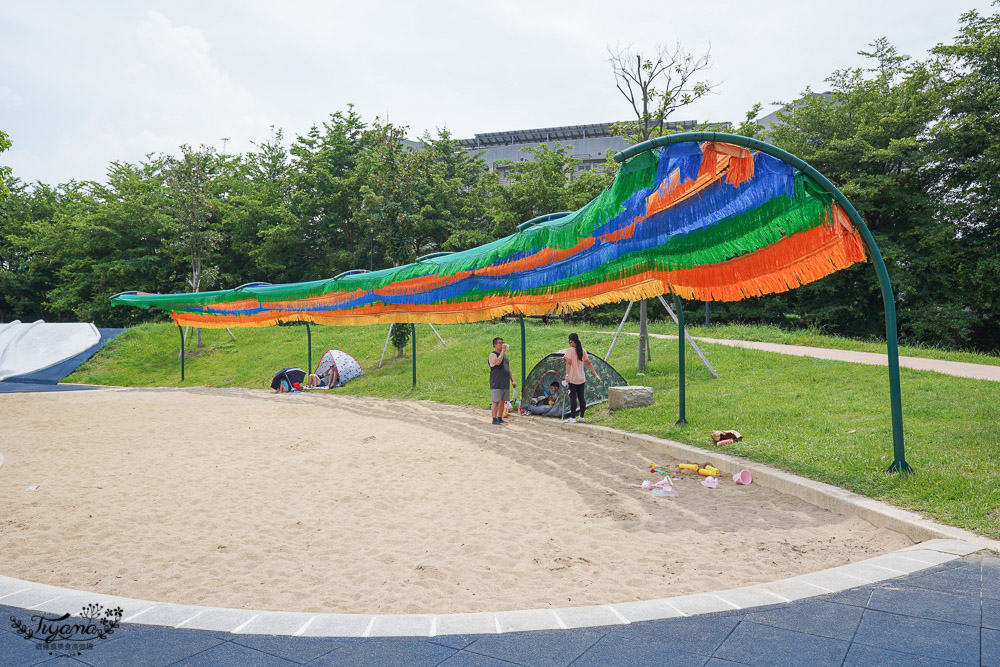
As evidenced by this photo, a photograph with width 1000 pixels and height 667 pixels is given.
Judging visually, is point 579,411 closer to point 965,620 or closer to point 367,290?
point 367,290

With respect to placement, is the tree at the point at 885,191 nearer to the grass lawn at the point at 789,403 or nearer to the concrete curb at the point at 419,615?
the grass lawn at the point at 789,403

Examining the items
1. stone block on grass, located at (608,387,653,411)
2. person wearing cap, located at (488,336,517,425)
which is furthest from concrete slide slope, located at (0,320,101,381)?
stone block on grass, located at (608,387,653,411)

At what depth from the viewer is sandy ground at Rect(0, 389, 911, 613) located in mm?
4430

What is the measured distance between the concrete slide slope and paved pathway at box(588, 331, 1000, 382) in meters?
27.0

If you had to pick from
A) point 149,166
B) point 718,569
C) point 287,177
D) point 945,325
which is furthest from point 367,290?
Result: point 149,166

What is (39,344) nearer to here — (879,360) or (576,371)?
(576,371)

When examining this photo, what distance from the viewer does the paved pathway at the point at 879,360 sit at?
1245 cm

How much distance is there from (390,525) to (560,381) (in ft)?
24.1

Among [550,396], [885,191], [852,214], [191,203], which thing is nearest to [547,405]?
[550,396]

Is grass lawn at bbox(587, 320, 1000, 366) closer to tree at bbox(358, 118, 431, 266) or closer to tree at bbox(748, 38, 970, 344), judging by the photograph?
tree at bbox(748, 38, 970, 344)

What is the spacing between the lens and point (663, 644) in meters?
3.17

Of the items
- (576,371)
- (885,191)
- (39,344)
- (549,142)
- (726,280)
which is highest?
(549,142)

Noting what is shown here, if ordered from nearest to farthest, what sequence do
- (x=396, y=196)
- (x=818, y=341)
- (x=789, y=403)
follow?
(x=789, y=403), (x=818, y=341), (x=396, y=196)

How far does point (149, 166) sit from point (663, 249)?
1875 inches
